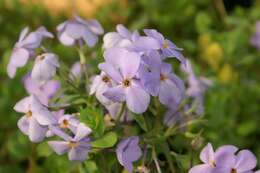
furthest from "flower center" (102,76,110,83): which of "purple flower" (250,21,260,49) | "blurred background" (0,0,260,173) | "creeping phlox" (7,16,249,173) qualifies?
"purple flower" (250,21,260,49)

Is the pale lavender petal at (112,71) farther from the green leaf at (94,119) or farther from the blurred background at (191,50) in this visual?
the blurred background at (191,50)

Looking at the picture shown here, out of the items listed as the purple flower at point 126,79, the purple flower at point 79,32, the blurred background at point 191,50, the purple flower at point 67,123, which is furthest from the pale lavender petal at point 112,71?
the blurred background at point 191,50

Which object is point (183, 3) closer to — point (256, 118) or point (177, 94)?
point (256, 118)

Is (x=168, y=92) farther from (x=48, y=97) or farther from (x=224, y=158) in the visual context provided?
(x=48, y=97)

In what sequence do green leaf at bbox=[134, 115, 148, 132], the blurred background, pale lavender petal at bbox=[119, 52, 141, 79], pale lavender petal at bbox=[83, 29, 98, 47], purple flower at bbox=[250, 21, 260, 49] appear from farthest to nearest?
1. purple flower at bbox=[250, 21, 260, 49]
2. the blurred background
3. pale lavender petal at bbox=[83, 29, 98, 47]
4. green leaf at bbox=[134, 115, 148, 132]
5. pale lavender petal at bbox=[119, 52, 141, 79]

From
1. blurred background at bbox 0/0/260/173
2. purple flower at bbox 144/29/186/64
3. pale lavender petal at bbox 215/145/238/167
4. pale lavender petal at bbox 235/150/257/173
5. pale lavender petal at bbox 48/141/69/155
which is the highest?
purple flower at bbox 144/29/186/64

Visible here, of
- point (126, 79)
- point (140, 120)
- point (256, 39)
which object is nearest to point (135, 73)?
point (126, 79)

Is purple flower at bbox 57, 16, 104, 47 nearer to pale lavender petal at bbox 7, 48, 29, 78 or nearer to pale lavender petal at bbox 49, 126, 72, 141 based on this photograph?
pale lavender petal at bbox 7, 48, 29, 78

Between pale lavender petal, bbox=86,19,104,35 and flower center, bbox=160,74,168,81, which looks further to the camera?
pale lavender petal, bbox=86,19,104,35
